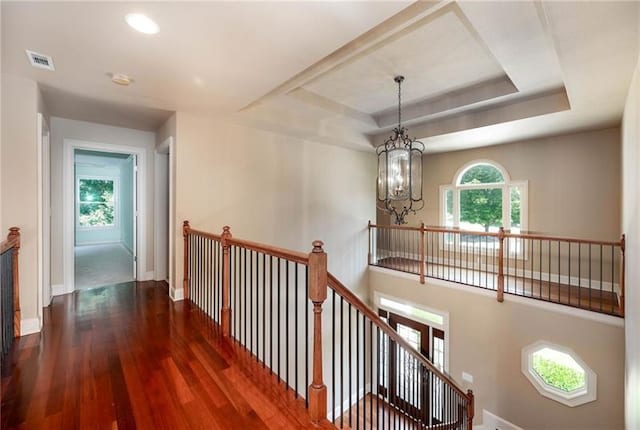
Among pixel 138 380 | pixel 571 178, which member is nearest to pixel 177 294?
pixel 138 380

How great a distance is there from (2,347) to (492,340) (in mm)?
5832

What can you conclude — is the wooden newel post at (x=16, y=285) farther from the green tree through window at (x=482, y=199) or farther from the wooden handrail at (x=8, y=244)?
the green tree through window at (x=482, y=199)

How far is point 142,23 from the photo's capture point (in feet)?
6.41

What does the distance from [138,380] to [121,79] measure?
2707 millimetres

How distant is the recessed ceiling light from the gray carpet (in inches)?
164

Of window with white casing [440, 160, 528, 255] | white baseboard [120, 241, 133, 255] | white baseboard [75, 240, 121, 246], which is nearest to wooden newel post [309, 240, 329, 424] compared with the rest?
window with white casing [440, 160, 528, 255]

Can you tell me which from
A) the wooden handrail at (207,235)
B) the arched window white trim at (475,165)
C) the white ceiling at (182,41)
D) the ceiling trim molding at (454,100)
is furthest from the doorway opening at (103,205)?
the arched window white trim at (475,165)

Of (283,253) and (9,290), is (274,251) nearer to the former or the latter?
(283,253)

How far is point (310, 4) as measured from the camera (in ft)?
5.83

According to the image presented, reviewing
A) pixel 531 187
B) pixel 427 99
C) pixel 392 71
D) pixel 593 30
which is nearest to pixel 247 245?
pixel 392 71

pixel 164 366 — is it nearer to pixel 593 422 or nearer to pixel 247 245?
pixel 247 245

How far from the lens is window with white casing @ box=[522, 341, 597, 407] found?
3.76 meters

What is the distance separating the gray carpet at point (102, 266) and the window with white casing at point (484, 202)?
6590 mm

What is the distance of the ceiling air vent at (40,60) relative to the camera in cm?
236
